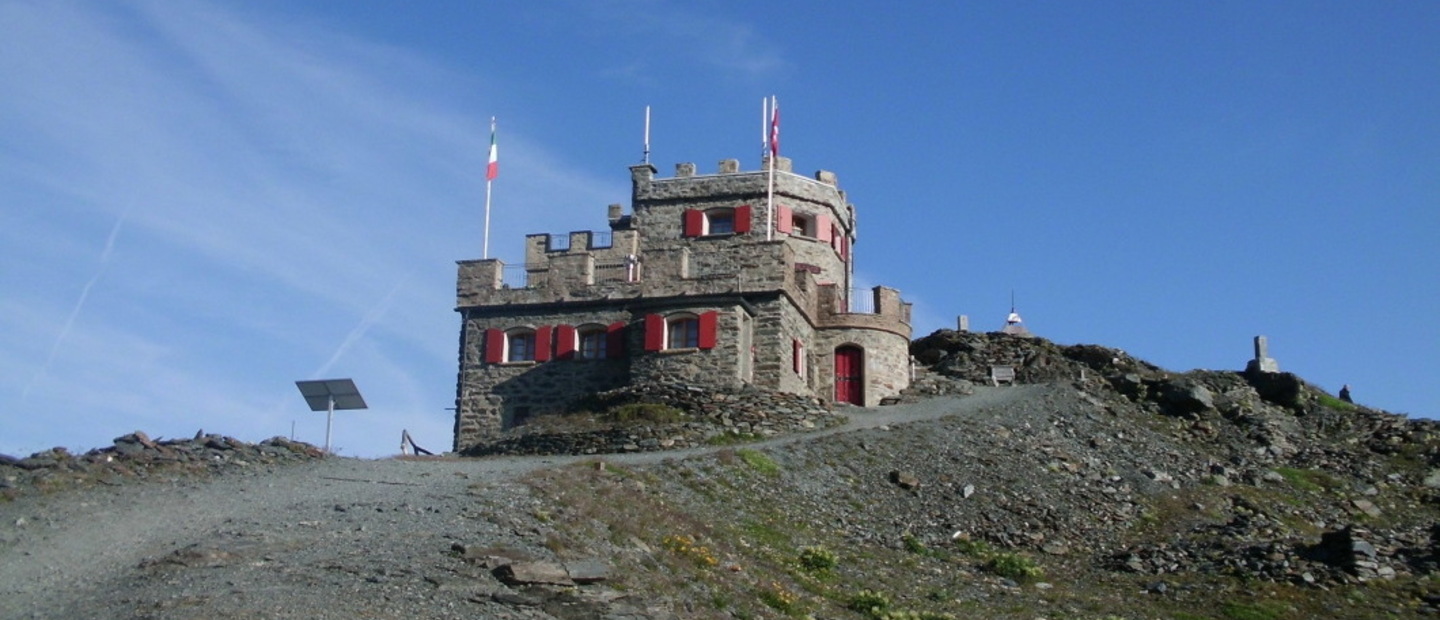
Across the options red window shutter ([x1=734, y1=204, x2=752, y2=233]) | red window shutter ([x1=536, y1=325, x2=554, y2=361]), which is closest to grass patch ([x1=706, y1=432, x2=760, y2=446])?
red window shutter ([x1=536, y1=325, x2=554, y2=361])

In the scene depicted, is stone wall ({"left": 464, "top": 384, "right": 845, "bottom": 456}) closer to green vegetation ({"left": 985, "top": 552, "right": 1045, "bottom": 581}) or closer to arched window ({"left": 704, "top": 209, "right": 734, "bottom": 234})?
green vegetation ({"left": 985, "top": 552, "right": 1045, "bottom": 581})

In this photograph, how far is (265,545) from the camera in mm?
26484

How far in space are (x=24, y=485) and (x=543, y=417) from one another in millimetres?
21183

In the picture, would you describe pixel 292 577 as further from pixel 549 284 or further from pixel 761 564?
pixel 549 284

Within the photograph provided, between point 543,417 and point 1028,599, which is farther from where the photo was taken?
point 543,417

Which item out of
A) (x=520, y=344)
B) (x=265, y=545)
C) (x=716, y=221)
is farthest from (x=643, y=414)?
(x=265, y=545)

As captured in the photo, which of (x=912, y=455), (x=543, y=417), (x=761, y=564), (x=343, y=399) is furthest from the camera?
(x=543, y=417)

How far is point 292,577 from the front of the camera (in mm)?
24578

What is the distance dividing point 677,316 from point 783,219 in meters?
10.1

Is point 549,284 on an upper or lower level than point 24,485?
upper

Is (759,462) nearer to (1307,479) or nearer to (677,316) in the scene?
(677,316)

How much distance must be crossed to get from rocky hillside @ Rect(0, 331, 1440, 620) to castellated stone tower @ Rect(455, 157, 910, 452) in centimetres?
324

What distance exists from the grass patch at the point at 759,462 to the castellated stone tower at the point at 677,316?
27.0ft

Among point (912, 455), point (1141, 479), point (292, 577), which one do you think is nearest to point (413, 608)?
point (292, 577)
